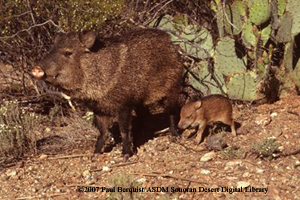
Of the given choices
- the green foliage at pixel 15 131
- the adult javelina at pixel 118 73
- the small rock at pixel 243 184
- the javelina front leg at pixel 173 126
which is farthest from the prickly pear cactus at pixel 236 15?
the green foliage at pixel 15 131

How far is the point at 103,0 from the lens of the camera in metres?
6.34

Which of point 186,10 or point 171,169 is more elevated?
point 186,10

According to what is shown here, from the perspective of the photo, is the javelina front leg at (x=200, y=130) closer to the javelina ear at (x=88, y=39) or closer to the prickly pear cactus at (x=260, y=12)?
the prickly pear cactus at (x=260, y=12)

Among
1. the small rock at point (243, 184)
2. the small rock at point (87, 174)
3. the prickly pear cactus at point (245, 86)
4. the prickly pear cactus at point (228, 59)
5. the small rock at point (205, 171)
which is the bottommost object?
the small rock at point (87, 174)

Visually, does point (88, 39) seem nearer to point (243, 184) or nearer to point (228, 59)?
point (228, 59)

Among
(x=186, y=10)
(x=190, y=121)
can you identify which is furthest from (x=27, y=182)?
(x=186, y=10)

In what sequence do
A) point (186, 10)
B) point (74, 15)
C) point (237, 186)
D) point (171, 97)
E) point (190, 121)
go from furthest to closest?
point (186, 10), point (74, 15), point (171, 97), point (190, 121), point (237, 186)

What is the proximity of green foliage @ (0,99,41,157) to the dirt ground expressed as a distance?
174mm

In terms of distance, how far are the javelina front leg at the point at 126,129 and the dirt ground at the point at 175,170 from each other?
0.27 feet

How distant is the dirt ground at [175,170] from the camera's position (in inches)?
170

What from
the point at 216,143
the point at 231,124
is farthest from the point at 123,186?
the point at 231,124

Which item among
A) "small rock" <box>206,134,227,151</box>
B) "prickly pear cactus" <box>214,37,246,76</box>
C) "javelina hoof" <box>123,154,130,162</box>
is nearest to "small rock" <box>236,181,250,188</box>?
"small rock" <box>206,134,227,151</box>

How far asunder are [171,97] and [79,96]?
1076mm

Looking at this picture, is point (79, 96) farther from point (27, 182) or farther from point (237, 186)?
point (237, 186)
